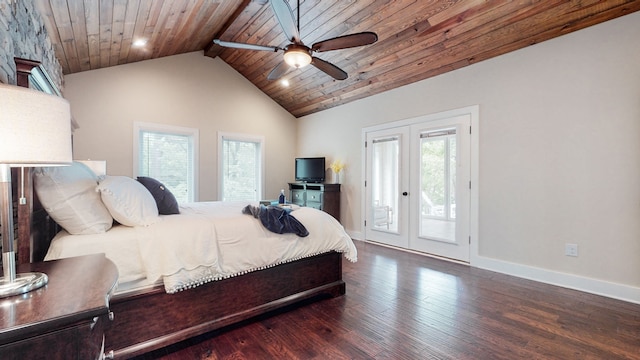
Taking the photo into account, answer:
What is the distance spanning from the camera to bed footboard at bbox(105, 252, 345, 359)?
1765 millimetres

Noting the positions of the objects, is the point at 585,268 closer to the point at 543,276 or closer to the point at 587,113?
the point at 543,276

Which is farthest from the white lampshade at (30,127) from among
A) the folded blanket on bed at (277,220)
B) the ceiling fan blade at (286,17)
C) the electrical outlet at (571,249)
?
the electrical outlet at (571,249)

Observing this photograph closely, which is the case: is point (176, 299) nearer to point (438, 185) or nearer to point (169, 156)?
point (438, 185)

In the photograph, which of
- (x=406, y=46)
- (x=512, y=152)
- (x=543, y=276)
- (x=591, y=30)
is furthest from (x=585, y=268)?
(x=406, y=46)

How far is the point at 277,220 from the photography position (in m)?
2.37

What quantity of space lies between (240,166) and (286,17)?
394cm

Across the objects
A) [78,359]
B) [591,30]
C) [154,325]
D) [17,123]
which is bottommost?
[154,325]

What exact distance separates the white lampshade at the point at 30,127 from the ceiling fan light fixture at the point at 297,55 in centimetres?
207

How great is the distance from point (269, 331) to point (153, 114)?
4285 millimetres

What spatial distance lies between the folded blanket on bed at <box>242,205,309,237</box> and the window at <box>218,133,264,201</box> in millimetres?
3479

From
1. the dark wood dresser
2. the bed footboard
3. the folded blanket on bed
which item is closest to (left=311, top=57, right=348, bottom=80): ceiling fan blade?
the folded blanket on bed

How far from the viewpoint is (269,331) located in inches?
85.8

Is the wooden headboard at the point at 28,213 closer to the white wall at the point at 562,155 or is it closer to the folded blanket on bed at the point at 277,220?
the folded blanket on bed at the point at 277,220

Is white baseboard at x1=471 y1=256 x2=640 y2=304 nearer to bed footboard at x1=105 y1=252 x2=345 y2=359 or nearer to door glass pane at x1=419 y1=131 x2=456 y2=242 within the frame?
door glass pane at x1=419 y1=131 x2=456 y2=242
